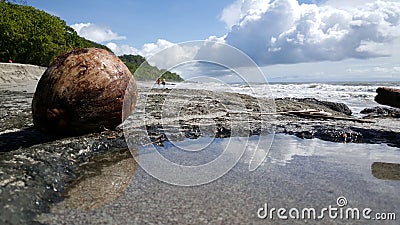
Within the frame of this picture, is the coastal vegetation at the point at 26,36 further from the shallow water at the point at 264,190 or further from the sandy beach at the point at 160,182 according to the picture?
the shallow water at the point at 264,190

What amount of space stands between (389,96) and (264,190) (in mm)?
4293

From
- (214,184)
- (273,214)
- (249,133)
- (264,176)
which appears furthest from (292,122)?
(273,214)

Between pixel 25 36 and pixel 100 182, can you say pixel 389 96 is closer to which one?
pixel 100 182

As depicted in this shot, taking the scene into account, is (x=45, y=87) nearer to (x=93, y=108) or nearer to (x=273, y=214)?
(x=93, y=108)

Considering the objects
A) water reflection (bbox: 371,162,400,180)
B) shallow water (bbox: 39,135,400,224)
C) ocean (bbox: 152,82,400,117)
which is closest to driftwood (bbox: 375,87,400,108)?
shallow water (bbox: 39,135,400,224)

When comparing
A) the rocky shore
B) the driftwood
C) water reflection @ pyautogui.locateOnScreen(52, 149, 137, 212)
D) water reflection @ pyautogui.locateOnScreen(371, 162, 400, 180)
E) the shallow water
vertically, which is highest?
the driftwood

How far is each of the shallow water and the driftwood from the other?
167 centimetres

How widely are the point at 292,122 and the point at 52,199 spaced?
217 inches

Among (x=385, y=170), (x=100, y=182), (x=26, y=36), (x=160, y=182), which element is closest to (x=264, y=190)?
(x=160, y=182)

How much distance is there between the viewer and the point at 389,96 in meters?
5.83

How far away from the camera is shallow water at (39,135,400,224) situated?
2.30 metres

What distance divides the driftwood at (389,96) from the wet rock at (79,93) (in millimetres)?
4774

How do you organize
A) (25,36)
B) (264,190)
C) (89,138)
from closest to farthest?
1. (264,190)
2. (89,138)
3. (25,36)

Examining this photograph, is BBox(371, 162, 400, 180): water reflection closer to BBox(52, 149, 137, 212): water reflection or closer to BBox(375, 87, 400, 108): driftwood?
BBox(375, 87, 400, 108): driftwood
